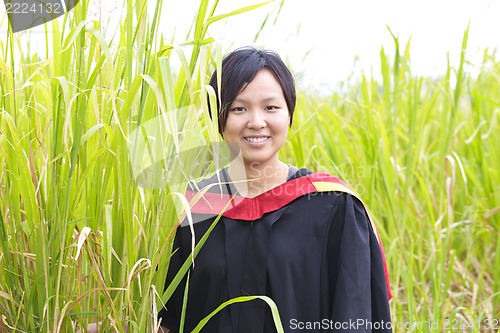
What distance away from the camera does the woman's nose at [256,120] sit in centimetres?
127

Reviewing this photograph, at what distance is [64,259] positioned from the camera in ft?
3.73

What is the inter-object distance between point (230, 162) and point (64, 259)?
475 millimetres

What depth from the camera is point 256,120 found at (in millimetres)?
1271

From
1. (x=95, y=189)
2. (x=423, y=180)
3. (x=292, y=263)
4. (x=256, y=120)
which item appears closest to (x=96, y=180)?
(x=95, y=189)

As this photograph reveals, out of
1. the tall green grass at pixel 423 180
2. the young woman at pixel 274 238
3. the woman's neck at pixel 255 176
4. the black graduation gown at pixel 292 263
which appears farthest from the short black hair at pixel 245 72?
the tall green grass at pixel 423 180

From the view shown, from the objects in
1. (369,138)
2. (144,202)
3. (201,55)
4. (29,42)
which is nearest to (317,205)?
(144,202)

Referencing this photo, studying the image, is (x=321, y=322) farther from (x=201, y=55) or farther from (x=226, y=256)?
(x=201, y=55)

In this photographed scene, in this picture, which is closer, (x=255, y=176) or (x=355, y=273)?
(x=355, y=273)

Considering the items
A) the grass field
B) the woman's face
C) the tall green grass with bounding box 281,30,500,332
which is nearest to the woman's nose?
the woman's face

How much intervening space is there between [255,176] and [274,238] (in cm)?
17

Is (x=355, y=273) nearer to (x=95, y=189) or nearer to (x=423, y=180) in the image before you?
(x=95, y=189)

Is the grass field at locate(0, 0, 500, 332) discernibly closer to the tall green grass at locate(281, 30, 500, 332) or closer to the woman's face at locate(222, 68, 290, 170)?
the woman's face at locate(222, 68, 290, 170)

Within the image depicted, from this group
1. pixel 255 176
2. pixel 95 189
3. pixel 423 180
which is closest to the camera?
pixel 95 189

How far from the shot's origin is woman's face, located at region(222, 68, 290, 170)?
4.23ft
